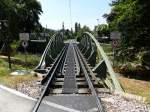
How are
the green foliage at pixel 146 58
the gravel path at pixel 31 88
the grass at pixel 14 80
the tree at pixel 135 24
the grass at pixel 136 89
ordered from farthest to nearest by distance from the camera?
the tree at pixel 135 24, the green foliage at pixel 146 58, the grass at pixel 14 80, the grass at pixel 136 89, the gravel path at pixel 31 88

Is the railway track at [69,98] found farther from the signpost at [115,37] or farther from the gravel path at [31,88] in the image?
the signpost at [115,37]

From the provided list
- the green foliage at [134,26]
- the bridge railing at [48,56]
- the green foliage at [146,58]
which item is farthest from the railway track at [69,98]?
the green foliage at [134,26]

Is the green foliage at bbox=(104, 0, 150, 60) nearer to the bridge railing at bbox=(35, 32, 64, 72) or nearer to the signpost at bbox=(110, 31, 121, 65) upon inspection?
the signpost at bbox=(110, 31, 121, 65)

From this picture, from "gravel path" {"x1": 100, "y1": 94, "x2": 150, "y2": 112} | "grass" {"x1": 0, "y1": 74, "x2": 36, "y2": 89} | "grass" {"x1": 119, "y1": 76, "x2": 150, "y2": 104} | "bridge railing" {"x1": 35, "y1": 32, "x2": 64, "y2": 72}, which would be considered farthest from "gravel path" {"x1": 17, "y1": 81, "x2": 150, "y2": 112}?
"bridge railing" {"x1": 35, "y1": 32, "x2": 64, "y2": 72}

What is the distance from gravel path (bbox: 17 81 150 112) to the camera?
10.9m

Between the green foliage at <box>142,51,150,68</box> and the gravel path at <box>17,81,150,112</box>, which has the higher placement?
the gravel path at <box>17,81,150,112</box>

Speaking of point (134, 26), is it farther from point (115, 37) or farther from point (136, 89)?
point (136, 89)

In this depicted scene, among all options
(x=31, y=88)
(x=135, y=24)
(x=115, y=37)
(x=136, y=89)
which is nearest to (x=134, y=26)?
(x=135, y=24)

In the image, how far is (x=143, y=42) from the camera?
37188 mm

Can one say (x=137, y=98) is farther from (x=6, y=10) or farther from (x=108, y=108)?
(x=6, y=10)

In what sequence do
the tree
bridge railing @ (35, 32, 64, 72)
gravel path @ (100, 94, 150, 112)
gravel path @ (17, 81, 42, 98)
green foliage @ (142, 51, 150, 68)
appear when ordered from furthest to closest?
the tree < green foliage @ (142, 51, 150, 68) < bridge railing @ (35, 32, 64, 72) < gravel path @ (17, 81, 42, 98) < gravel path @ (100, 94, 150, 112)

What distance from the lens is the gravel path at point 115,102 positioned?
10.9 metres


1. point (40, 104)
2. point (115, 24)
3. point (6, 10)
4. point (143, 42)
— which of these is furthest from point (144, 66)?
point (40, 104)

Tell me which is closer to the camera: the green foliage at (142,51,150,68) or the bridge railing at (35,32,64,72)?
the bridge railing at (35,32,64,72)
